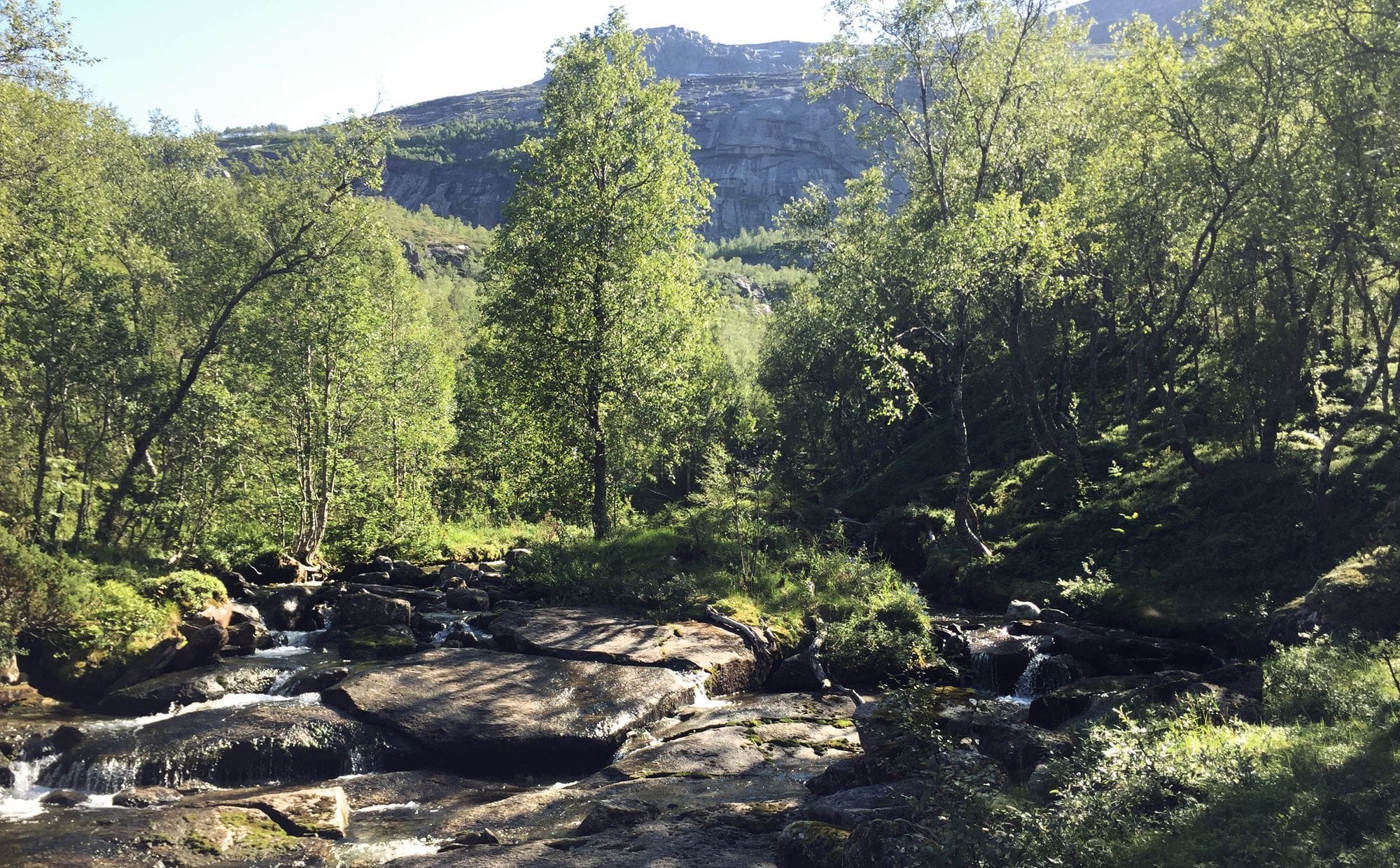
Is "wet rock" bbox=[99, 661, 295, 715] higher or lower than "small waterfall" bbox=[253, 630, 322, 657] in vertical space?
higher

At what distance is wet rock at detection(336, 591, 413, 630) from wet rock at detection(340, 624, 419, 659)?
1.30 metres

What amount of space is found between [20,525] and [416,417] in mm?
21915

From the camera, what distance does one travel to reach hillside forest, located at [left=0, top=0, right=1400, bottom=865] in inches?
851

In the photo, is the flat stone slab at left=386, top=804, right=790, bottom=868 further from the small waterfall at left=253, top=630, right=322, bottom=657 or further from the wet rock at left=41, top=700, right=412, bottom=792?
the small waterfall at left=253, top=630, right=322, bottom=657

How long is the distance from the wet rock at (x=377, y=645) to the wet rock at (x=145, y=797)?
23.0ft

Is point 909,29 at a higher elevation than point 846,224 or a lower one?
higher

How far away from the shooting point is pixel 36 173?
85.0 feet

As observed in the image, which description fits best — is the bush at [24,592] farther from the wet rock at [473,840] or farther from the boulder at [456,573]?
the boulder at [456,573]

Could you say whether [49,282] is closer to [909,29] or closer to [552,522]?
[552,522]

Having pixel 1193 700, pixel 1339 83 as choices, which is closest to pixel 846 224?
pixel 1339 83

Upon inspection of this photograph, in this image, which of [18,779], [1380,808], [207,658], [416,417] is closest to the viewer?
[1380,808]

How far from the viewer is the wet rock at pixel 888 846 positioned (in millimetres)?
9039

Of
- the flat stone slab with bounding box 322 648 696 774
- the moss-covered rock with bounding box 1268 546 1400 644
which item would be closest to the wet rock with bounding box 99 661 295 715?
the flat stone slab with bounding box 322 648 696 774

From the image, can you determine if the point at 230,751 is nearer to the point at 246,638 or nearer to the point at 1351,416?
the point at 246,638
